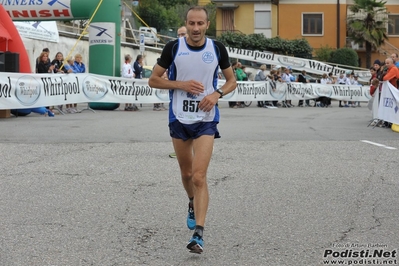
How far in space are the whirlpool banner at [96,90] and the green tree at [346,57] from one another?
23.6 meters

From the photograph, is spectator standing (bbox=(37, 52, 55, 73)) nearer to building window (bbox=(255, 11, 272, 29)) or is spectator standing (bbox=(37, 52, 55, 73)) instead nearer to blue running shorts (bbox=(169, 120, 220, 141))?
blue running shorts (bbox=(169, 120, 220, 141))

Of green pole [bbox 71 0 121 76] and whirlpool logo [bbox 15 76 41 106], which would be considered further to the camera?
green pole [bbox 71 0 121 76]

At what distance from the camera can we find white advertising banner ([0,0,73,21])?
75.8 feet

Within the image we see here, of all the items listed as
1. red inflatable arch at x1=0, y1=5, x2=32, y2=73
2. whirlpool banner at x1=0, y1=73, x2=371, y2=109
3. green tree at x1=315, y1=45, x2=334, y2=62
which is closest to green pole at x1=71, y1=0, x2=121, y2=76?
whirlpool banner at x1=0, y1=73, x2=371, y2=109

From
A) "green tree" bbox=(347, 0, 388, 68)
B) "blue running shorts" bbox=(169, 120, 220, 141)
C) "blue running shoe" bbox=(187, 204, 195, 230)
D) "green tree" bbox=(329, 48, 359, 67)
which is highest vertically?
"green tree" bbox=(347, 0, 388, 68)

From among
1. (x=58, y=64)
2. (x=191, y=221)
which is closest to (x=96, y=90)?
(x=58, y=64)

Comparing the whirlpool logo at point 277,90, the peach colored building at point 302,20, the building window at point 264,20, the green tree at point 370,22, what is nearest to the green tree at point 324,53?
the peach colored building at point 302,20

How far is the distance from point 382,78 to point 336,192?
10608 millimetres

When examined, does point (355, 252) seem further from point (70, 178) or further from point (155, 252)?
point (70, 178)

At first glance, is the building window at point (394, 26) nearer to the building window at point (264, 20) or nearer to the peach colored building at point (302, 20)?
the peach colored building at point (302, 20)

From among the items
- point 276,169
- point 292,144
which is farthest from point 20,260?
point 292,144

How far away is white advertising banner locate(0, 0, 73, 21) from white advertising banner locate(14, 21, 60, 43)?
7551 millimetres

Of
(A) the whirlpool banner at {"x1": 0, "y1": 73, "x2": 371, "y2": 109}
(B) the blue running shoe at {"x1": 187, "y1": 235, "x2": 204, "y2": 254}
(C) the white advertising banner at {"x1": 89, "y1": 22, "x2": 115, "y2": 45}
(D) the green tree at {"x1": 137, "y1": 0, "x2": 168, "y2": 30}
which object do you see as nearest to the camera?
(B) the blue running shoe at {"x1": 187, "y1": 235, "x2": 204, "y2": 254}

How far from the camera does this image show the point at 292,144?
1326 cm
